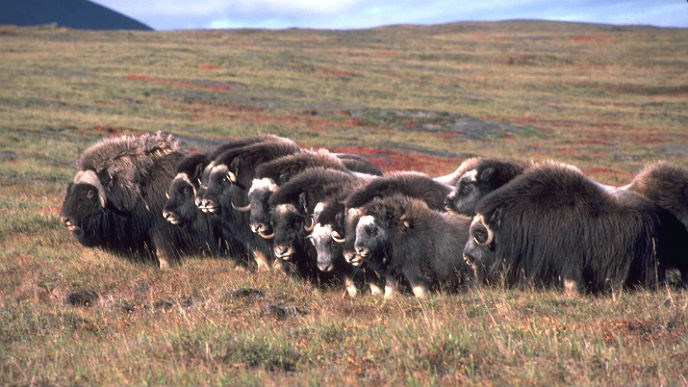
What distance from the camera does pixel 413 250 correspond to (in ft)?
28.2

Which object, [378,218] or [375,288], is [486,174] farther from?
[375,288]

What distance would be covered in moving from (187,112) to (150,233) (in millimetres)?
34417

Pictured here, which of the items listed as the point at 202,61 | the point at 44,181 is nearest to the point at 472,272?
the point at 44,181

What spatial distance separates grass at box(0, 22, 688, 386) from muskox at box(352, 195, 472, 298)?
62 centimetres

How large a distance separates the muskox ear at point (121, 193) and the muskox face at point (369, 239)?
4430 mm

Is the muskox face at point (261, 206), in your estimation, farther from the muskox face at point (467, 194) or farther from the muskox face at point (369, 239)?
the muskox face at point (467, 194)

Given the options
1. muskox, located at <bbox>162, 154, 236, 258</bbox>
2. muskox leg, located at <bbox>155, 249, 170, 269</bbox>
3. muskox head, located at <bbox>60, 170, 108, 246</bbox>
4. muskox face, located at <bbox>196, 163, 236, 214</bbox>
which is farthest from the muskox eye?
muskox head, located at <bbox>60, 170, 108, 246</bbox>

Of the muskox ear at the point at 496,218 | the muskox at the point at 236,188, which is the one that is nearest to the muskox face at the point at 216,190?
the muskox at the point at 236,188

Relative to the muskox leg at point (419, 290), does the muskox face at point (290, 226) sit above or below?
above

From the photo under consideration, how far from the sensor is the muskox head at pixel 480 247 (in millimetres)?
8250

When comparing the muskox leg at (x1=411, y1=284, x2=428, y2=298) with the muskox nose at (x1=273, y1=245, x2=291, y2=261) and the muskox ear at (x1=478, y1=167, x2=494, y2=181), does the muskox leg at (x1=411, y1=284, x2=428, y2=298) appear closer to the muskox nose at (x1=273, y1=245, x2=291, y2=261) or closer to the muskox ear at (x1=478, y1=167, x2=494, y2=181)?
the muskox nose at (x1=273, y1=245, x2=291, y2=261)

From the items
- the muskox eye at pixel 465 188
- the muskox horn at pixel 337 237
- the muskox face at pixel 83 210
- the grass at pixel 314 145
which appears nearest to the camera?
the grass at pixel 314 145

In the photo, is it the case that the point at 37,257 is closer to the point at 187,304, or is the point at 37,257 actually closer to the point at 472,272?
the point at 187,304

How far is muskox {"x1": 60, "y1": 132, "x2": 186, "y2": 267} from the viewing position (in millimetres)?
11078
